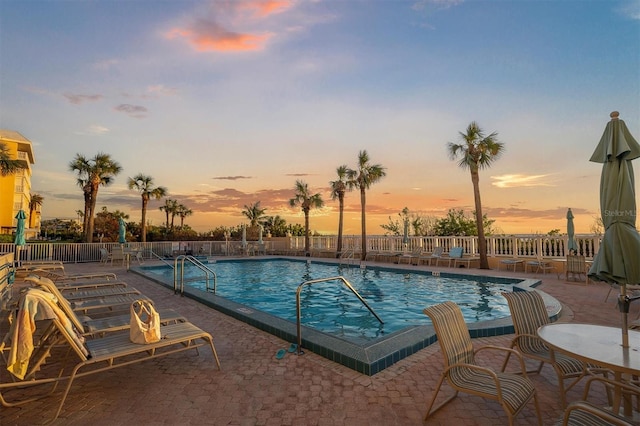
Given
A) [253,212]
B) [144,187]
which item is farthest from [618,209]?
[253,212]

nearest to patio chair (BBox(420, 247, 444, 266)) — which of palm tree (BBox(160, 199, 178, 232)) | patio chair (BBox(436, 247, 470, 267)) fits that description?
patio chair (BBox(436, 247, 470, 267))

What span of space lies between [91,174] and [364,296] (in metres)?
21.0

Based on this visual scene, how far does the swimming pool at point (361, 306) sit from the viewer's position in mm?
3826

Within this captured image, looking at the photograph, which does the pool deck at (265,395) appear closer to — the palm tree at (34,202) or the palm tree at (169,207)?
the palm tree at (169,207)

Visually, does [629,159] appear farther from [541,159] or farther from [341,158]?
[341,158]

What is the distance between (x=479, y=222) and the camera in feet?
42.5

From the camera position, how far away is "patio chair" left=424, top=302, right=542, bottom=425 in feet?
7.02

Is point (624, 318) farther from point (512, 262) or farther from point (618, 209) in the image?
point (512, 262)

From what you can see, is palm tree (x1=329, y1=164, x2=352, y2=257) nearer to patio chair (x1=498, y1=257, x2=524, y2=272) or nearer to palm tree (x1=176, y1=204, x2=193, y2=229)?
patio chair (x1=498, y1=257, x2=524, y2=272)

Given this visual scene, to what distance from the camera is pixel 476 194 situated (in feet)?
43.7

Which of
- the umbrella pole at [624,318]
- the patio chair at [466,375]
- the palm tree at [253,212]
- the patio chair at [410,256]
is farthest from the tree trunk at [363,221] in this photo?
the palm tree at [253,212]

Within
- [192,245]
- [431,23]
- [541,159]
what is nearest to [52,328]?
[431,23]

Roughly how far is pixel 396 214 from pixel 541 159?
47.8ft

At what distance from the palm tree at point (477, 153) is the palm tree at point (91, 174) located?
70.4 feet
